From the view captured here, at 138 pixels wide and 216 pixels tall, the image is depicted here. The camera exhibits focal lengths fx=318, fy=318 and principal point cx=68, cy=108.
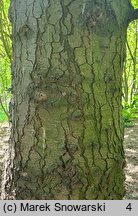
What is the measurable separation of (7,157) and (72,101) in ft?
2.02

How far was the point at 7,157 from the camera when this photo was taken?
210cm

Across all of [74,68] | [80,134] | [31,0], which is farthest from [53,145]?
[31,0]

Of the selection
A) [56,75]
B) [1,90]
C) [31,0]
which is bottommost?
[1,90]

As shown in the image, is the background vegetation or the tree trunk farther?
the background vegetation

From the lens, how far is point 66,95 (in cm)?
184

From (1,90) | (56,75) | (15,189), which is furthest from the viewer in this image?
(1,90)

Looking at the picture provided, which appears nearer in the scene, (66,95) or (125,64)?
(66,95)

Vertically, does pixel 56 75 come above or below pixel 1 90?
above

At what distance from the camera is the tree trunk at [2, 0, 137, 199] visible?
1.83 metres

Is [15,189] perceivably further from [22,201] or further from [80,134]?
[80,134]

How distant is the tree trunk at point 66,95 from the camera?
1.83 metres

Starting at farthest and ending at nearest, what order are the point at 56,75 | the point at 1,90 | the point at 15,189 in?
1. the point at 1,90
2. the point at 15,189
3. the point at 56,75

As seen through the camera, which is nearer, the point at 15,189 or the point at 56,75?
the point at 56,75

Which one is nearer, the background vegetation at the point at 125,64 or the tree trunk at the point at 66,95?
the tree trunk at the point at 66,95
